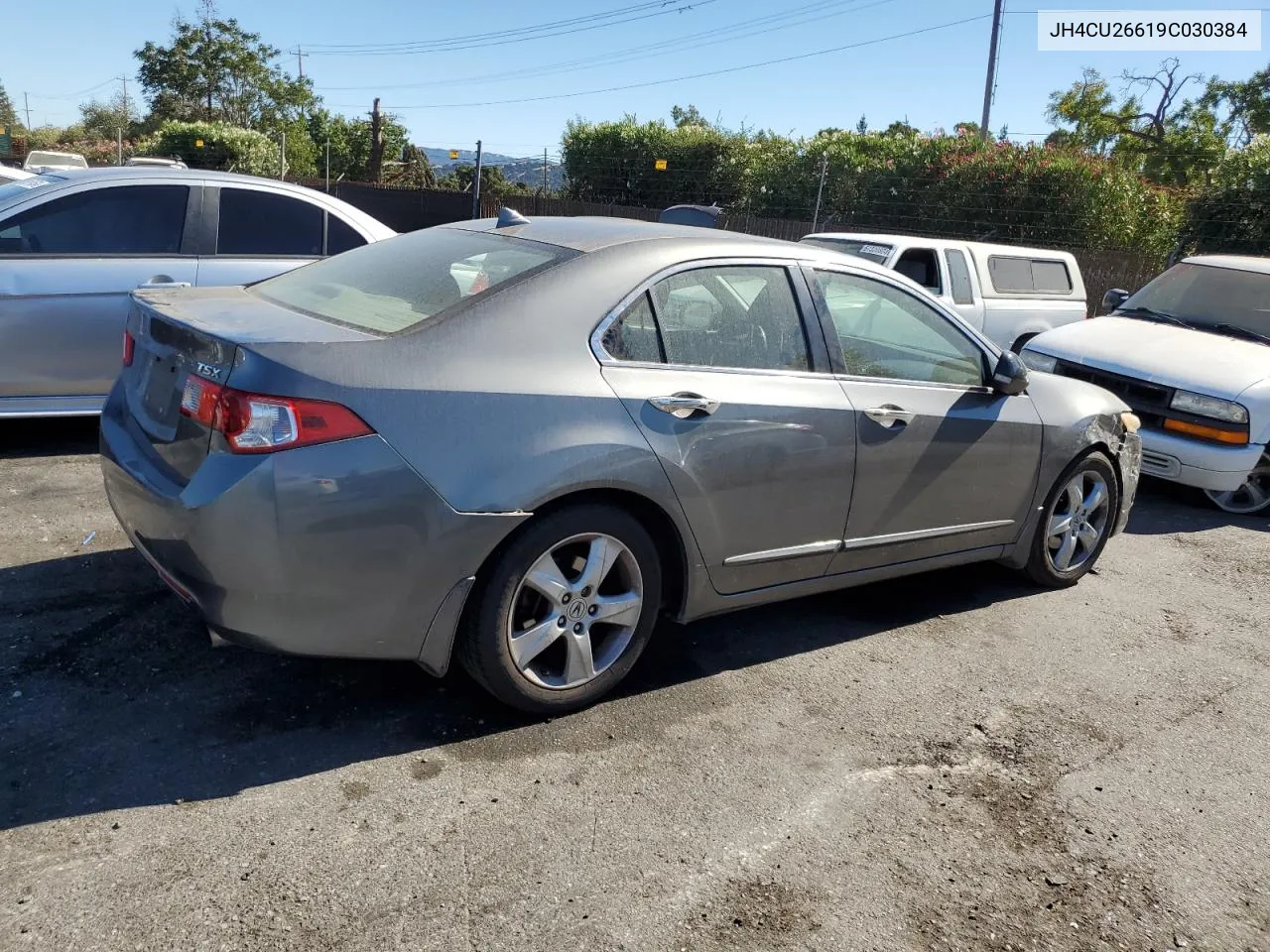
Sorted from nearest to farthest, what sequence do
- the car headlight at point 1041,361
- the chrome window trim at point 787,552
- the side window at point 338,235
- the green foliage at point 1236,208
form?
1. the chrome window trim at point 787,552
2. the side window at point 338,235
3. the car headlight at point 1041,361
4. the green foliage at point 1236,208

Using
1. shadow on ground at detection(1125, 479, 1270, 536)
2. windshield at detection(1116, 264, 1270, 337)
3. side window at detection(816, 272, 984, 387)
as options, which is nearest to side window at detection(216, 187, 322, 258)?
side window at detection(816, 272, 984, 387)

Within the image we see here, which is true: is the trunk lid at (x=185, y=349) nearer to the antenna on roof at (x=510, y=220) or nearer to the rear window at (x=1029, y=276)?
the antenna on roof at (x=510, y=220)

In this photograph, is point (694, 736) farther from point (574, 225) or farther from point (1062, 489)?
point (1062, 489)

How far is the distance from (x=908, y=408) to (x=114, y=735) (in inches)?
122

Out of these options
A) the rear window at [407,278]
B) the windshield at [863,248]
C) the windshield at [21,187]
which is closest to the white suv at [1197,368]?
the windshield at [863,248]

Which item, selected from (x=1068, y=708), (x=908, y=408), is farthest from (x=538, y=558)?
(x=1068, y=708)

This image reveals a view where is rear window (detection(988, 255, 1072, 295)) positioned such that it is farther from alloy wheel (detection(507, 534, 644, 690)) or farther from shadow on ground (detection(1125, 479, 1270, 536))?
alloy wheel (detection(507, 534, 644, 690))

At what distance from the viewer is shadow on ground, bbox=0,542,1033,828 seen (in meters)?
3.00

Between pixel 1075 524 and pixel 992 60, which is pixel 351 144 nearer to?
pixel 992 60

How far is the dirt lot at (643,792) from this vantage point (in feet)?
8.48

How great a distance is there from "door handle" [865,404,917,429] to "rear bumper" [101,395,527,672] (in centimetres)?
161

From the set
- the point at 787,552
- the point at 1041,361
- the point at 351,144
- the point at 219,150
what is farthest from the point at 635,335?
the point at 351,144

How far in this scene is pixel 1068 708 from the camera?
158 inches

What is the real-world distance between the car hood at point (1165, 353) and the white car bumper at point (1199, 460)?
1.19 feet
